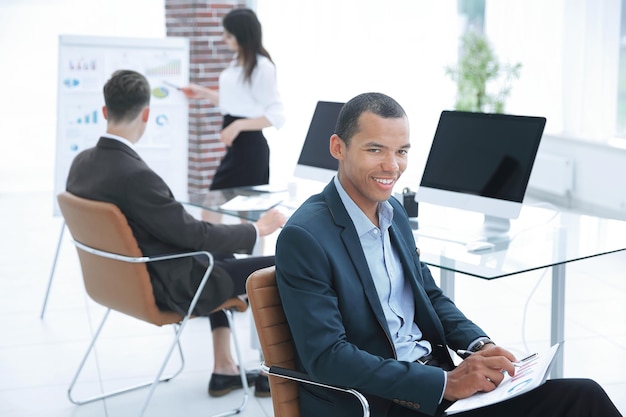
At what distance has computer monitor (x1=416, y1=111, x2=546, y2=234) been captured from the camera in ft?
11.3

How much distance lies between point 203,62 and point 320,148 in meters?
2.58

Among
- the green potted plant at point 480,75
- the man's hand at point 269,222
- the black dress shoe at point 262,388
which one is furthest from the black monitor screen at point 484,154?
the green potted plant at point 480,75

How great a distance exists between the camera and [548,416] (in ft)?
7.28

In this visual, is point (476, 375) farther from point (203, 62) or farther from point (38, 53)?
point (38, 53)

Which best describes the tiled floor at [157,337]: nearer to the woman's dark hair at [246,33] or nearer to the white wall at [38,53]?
the woman's dark hair at [246,33]

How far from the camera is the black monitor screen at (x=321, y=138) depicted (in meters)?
4.40

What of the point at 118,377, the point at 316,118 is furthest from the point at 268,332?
the point at 316,118

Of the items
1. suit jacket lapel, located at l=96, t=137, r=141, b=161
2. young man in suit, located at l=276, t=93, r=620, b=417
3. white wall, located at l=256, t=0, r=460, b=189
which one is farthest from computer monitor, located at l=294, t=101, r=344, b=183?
white wall, located at l=256, t=0, r=460, b=189

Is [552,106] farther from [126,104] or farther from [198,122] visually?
[126,104]

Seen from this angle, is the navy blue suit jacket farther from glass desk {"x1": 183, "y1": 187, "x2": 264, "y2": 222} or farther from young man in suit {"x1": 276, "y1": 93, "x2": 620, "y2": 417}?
glass desk {"x1": 183, "y1": 187, "x2": 264, "y2": 222}

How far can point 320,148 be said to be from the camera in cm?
445

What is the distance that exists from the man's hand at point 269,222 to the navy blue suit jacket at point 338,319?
4.23ft

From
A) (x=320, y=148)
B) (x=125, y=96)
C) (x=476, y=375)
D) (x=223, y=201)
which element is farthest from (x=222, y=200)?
(x=476, y=375)

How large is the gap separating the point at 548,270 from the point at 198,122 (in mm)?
2828
